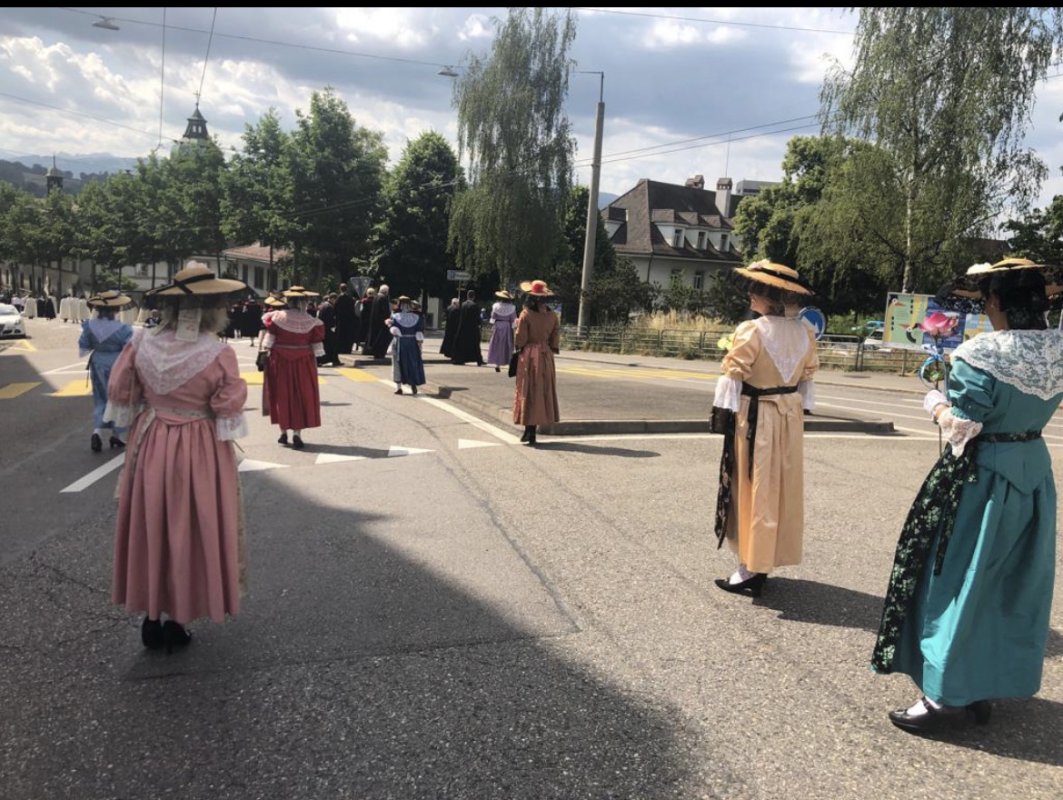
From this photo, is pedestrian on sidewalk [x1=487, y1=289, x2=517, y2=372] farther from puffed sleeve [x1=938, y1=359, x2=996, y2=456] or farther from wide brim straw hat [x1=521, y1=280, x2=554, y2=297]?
puffed sleeve [x1=938, y1=359, x2=996, y2=456]

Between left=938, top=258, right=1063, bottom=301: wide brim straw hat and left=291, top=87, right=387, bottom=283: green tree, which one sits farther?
left=291, top=87, right=387, bottom=283: green tree

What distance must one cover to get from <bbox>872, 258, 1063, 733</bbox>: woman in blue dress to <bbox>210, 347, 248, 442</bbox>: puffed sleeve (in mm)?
3203

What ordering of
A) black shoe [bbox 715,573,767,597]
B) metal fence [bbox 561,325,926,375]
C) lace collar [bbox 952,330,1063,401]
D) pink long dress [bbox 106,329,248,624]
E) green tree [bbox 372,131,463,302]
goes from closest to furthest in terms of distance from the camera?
lace collar [bbox 952,330,1063,401] → pink long dress [bbox 106,329,248,624] → black shoe [bbox 715,573,767,597] → metal fence [bbox 561,325,926,375] → green tree [bbox 372,131,463,302]

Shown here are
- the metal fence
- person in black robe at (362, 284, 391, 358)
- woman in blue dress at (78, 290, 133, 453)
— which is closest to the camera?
woman in blue dress at (78, 290, 133, 453)

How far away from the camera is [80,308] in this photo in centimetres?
4884

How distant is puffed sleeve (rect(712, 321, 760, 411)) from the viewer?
4562 mm

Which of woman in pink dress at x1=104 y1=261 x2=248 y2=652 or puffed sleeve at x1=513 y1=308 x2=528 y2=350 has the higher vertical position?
puffed sleeve at x1=513 y1=308 x2=528 y2=350

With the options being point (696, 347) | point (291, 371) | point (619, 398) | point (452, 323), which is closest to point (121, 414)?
point (291, 371)

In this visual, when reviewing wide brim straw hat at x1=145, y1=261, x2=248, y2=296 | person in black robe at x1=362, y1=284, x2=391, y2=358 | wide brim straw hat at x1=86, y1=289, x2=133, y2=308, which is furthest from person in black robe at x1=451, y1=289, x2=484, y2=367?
wide brim straw hat at x1=145, y1=261, x2=248, y2=296

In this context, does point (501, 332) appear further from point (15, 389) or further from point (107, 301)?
point (107, 301)

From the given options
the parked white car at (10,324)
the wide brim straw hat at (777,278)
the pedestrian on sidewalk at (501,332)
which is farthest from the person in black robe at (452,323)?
the parked white car at (10,324)

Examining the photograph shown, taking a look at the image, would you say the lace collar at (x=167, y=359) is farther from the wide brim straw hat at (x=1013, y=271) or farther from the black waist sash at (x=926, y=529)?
the wide brim straw hat at (x=1013, y=271)

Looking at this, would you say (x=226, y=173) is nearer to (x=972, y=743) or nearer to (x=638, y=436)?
(x=638, y=436)

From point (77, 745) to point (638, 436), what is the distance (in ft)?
26.9
